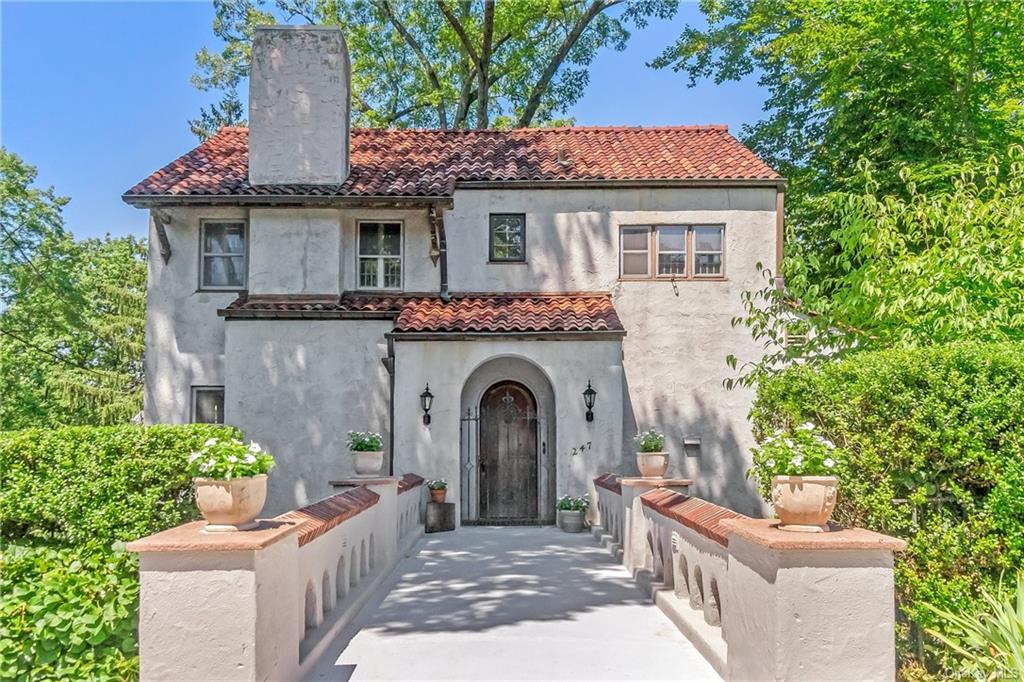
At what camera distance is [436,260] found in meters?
17.7

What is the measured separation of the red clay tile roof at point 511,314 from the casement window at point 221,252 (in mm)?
4178

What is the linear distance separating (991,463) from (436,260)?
43.0 ft

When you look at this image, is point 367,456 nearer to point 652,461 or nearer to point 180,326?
point 652,461

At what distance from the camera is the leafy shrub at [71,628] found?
510 centimetres

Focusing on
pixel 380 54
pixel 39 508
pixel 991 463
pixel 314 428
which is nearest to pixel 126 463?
pixel 39 508

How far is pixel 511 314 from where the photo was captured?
16.4m

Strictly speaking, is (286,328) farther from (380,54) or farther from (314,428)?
(380,54)

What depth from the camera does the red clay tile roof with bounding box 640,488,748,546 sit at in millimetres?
6215

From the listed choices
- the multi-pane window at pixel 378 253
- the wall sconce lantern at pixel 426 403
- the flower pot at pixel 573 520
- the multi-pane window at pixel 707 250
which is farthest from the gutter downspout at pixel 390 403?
the multi-pane window at pixel 707 250

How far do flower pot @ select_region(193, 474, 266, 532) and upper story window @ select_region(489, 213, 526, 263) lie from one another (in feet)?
43.1

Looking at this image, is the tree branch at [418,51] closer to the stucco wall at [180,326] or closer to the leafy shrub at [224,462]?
the stucco wall at [180,326]

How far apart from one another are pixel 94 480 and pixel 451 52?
23.5 meters

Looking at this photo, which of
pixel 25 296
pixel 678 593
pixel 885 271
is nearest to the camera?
pixel 678 593

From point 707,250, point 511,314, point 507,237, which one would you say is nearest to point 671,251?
point 707,250
